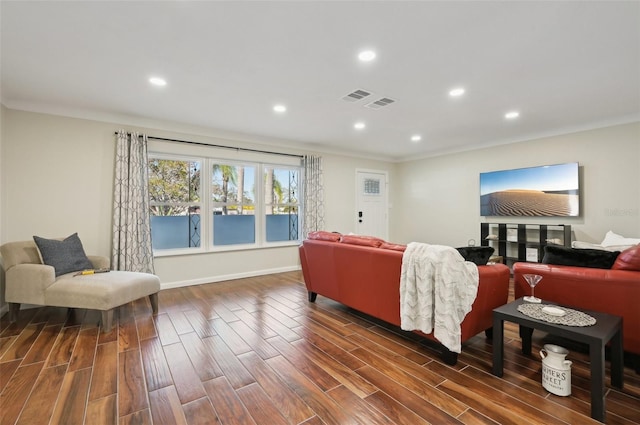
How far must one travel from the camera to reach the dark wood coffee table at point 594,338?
1557 mm

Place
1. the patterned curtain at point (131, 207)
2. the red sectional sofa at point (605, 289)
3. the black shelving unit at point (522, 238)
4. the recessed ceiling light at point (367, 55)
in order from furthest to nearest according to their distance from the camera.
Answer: the black shelving unit at point (522, 238) < the patterned curtain at point (131, 207) < the recessed ceiling light at point (367, 55) < the red sectional sofa at point (605, 289)

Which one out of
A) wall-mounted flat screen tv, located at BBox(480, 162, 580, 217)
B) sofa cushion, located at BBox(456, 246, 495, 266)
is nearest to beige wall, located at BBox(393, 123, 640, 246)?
wall-mounted flat screen tv, located at BBox(480, 162, 580, 217)

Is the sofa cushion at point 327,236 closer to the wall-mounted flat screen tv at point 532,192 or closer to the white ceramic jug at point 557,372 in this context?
the white ceramic jug at point 557,372

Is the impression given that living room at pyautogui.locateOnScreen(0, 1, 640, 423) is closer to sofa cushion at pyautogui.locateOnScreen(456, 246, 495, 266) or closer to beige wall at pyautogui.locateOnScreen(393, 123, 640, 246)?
beige wall at pyautogui.locateOnScreen(393, 123, 640, 246)

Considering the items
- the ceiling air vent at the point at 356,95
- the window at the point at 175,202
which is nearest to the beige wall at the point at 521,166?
the ceiling air vent at the point at 356,95

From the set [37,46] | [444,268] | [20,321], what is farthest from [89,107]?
[444,268]

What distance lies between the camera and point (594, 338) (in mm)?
1564

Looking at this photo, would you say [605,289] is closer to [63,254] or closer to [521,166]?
[521,166]

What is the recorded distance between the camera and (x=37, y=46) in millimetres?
2336

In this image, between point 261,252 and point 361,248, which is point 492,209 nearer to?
point 361,248

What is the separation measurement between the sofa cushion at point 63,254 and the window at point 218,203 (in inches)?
43.0

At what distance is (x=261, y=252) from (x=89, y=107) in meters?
3.20

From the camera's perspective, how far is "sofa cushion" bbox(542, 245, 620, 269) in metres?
2.16

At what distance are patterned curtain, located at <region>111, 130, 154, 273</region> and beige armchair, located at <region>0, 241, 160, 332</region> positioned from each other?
2.64 ft
